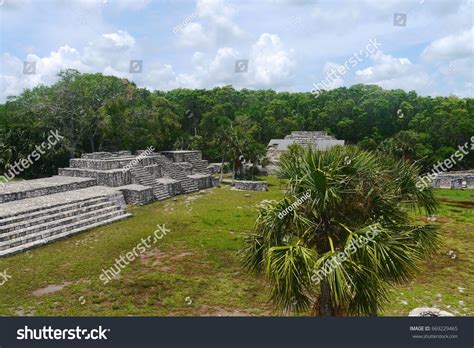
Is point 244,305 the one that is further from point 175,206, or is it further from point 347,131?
point 347,131

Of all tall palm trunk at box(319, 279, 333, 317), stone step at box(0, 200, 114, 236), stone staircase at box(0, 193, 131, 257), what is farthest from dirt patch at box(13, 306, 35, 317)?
tall palm trunk at box(319, 279, 333, 317)

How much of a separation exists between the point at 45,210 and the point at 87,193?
11.3 ft

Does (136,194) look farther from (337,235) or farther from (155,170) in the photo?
(337,235)

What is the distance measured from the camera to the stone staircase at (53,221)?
1193cm

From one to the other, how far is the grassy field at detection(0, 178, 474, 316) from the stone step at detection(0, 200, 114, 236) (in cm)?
128

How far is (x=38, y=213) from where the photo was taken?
13484mm

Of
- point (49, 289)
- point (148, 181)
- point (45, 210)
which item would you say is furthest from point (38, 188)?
point (49, 289)

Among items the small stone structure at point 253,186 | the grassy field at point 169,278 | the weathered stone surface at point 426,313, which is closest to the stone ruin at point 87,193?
the grassy field at point 169,278

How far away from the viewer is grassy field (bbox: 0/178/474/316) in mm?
8164

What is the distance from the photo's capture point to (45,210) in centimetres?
1384

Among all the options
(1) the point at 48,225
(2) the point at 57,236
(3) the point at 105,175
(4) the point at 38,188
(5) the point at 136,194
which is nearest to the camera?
(2) the point at 57,236

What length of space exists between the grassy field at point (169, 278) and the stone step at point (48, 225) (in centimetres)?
87
